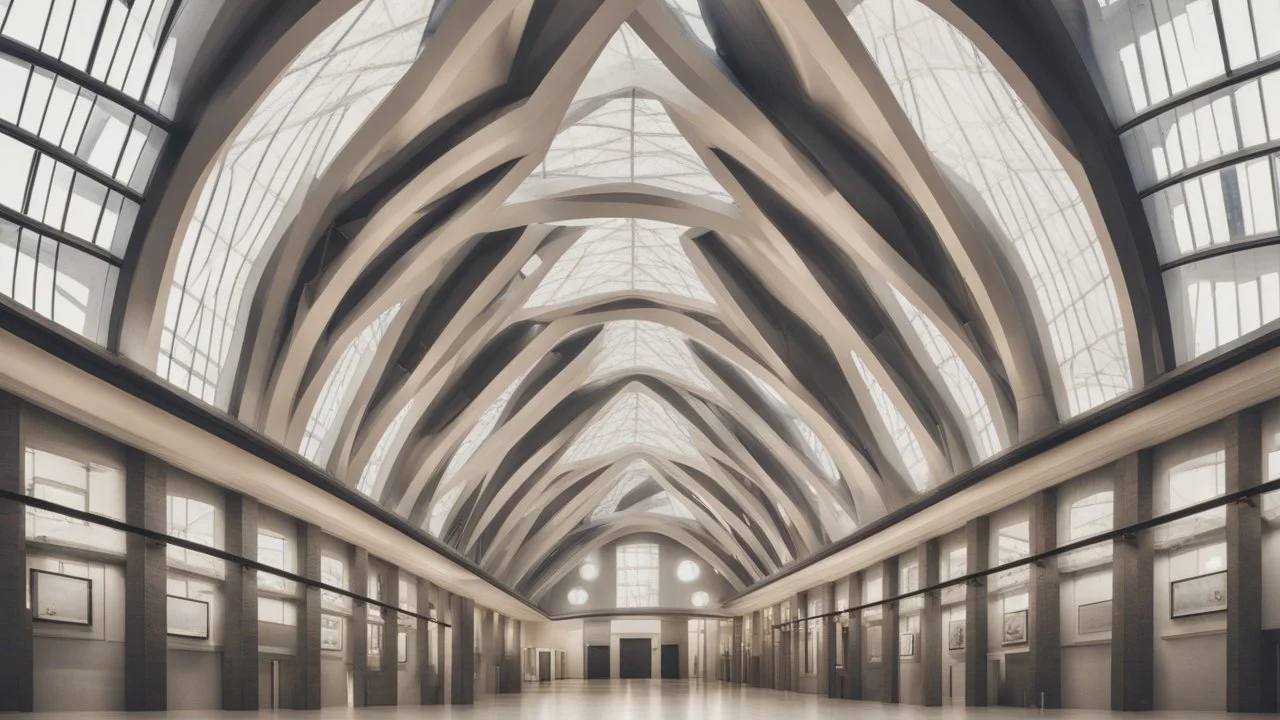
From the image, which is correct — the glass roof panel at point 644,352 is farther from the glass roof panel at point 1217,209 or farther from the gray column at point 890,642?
the glass roof panel at point 1217,209

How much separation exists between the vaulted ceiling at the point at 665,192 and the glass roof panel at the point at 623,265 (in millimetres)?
412

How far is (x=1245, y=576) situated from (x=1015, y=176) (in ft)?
28.0

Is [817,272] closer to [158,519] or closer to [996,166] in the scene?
[996,166]

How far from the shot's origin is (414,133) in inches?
790

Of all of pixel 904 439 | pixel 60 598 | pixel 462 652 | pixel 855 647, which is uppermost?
pixel 904 439

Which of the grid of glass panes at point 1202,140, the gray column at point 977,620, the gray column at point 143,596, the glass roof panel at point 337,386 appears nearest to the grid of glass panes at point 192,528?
the gray column at point 143,596

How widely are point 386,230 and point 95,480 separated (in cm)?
715

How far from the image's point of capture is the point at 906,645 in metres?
32.5

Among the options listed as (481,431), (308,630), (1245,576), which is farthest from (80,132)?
(481,431)

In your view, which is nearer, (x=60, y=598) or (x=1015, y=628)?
(x=60, y=598)

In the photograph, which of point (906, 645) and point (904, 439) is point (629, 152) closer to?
point (904, 439)

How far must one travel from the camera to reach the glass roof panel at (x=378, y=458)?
34.5 metres

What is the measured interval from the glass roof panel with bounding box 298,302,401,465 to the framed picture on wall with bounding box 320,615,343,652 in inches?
164

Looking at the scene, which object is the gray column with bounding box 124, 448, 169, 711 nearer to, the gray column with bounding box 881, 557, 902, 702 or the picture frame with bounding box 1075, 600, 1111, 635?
the picture frame with bounding box 1075, 600, 1111, 635
